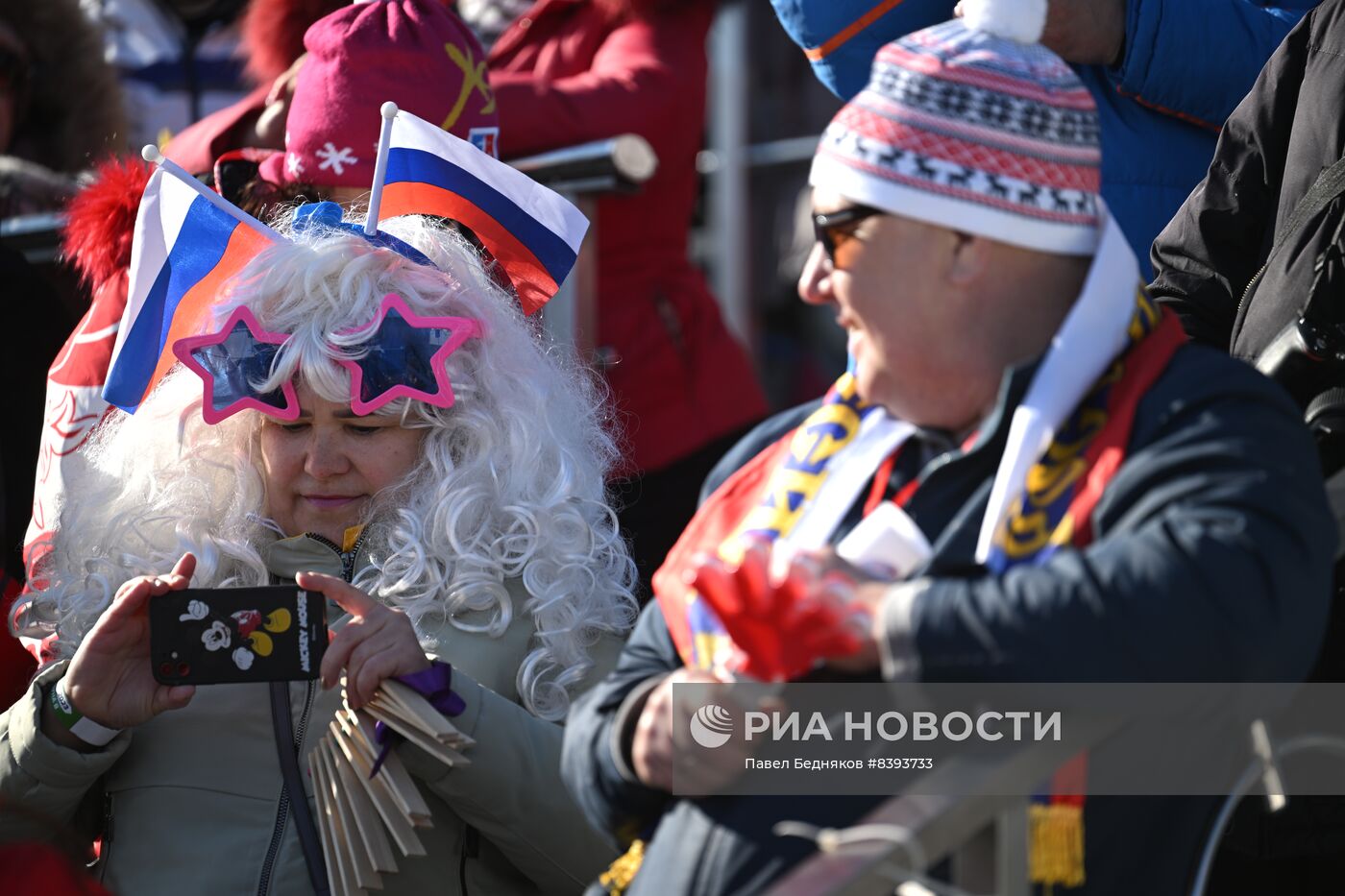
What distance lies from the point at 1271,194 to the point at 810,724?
50.0 inches

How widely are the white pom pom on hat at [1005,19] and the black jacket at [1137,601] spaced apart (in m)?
0.39

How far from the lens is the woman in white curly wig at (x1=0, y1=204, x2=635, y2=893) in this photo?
8.39ft

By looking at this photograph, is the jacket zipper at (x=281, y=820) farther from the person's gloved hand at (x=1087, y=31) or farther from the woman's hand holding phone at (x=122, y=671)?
the person's gloved hand at (x=1087, y=31)

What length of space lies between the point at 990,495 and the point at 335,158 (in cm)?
202

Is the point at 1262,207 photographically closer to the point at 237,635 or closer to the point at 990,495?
the point at 990,495

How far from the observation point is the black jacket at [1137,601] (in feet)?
5.41

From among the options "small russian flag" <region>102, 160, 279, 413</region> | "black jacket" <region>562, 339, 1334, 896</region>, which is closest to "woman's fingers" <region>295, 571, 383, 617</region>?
"black jacket" <region>562, 339, 1334, 896</region>

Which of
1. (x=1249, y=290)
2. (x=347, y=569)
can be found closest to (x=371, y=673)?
(x=347, y=569)

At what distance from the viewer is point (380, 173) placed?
10.0 ft

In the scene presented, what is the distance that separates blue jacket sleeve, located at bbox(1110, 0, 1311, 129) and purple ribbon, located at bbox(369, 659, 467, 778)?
5.01 ft

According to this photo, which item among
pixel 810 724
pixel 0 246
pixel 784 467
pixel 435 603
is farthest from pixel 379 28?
pixel 810 724

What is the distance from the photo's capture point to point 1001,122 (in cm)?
184

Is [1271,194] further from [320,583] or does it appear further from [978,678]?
[320,583]

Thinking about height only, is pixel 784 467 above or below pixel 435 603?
above
